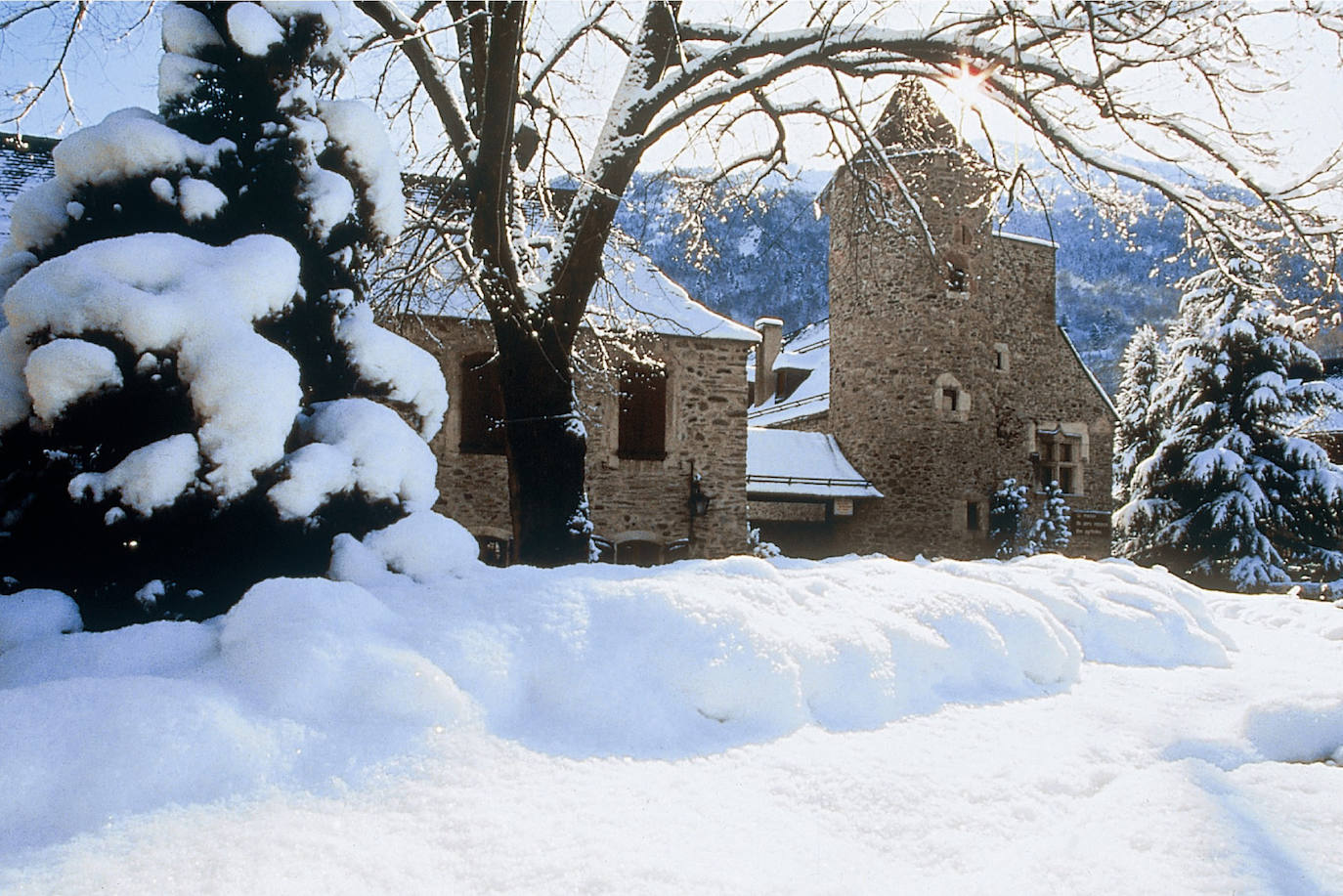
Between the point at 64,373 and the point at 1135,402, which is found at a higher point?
the point at 1135,402

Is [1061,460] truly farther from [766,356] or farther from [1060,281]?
[1060,281]

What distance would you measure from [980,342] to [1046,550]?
5.12 m

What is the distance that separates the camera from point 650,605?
2613 millimetres

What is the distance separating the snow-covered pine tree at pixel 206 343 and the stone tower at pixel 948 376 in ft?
50.2

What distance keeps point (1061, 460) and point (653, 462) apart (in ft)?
41.2

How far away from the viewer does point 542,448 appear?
5.81m

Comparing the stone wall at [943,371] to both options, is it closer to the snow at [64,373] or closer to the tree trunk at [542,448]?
the tree trunk at [542,448]

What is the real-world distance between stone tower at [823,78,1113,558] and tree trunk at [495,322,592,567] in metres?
12.4

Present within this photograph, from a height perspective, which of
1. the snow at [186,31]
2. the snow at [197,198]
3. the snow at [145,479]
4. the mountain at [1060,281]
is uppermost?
the mountain at [1060,281]

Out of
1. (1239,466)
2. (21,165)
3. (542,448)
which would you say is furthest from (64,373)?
(1239,466)

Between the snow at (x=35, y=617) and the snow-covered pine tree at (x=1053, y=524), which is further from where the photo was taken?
the snow-covered pine tree at (x=1053, y=524)

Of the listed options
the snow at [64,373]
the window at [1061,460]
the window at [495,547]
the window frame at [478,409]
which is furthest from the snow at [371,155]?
the window at [1061,460]

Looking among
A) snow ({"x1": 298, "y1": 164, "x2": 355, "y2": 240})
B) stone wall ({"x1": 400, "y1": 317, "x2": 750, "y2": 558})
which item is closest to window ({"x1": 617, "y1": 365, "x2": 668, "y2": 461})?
stone wall ({"x1": 400, "y1": 317, "x2": 750, "y2": 558})

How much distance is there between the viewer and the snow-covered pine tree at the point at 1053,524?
725 inches
